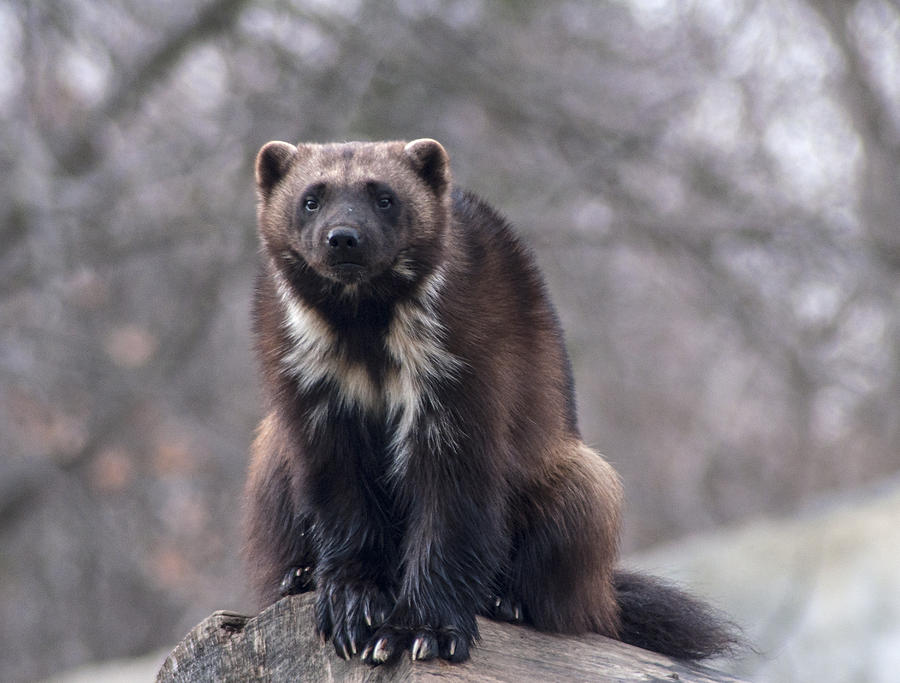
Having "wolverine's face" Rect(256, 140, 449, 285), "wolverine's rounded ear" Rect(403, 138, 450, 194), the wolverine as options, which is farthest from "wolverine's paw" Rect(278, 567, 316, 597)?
"wolverine's rounded ear" Rect(403, 138, 450, 194)

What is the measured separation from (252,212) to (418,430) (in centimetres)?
514

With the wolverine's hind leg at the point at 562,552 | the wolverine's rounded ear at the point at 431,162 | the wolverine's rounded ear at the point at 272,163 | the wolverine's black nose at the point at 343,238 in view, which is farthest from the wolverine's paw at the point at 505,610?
the wolverine's rounded ear at the point at 272,163

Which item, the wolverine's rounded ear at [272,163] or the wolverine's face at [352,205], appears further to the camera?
the wolverine's rounded ear at [272,163]

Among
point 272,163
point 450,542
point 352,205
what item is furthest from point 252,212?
point 450,542

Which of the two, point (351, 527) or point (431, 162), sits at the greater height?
point (431, 162)

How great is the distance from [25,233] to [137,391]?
1327mm

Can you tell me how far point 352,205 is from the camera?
351 cm

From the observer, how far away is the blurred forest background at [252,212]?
8.16 metres

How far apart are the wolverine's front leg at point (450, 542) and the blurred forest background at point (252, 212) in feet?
14.6

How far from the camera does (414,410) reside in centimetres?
346

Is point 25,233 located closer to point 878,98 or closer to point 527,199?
point 527,199

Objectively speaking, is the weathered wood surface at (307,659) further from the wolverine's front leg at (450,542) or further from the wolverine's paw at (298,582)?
the wolverine's paw at (298,582)

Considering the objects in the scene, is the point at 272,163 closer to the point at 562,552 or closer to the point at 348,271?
the point at 348,271

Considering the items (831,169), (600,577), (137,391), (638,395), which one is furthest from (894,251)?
(600,577)
